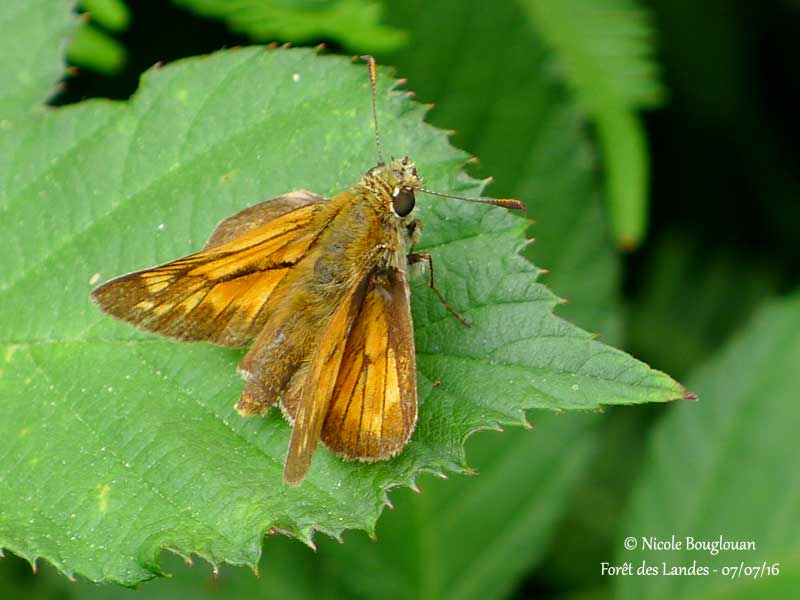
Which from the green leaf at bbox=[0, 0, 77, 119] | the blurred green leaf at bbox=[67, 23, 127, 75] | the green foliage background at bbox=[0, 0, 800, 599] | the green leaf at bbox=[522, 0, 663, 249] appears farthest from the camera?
the green leaf at bbox=[522, 0, 663, 249]

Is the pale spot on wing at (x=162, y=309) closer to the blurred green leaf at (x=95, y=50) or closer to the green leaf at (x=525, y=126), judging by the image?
the blurred green leaf at (x=95, y=50)

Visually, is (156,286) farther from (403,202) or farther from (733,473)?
(733,473)

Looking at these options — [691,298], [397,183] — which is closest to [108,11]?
[397,183]

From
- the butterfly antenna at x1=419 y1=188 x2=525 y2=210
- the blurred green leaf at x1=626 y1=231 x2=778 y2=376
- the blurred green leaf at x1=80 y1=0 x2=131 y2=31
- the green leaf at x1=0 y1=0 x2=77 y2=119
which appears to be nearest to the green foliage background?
the blurred green leaf at x1=80 y1=0 x2=131 y2=31

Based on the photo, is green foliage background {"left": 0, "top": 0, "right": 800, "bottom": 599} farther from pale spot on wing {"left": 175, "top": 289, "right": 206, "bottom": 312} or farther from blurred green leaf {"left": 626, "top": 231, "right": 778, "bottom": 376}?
pale spot on wing {"left": 175, "top": 289, "right": 206, "bottom": 312}

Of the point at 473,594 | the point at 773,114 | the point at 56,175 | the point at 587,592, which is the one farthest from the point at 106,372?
the point at 773,114

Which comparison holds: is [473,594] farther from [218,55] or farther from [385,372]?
[218,55]

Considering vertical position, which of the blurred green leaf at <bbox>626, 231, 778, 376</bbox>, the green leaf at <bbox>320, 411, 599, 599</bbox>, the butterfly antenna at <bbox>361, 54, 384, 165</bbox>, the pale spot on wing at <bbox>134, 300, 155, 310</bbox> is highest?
the butterfly antenna at <bbox>361, 54, 384, 165</bbox>
